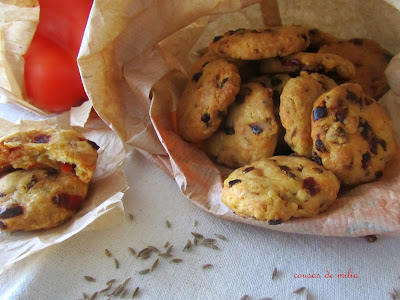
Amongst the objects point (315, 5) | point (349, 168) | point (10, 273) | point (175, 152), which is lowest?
point (10, 273)

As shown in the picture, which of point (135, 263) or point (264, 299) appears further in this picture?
point (135, 263)

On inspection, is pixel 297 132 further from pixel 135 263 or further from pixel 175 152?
pixel 135 263

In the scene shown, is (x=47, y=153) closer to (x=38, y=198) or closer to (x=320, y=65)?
(x=38, y=198)

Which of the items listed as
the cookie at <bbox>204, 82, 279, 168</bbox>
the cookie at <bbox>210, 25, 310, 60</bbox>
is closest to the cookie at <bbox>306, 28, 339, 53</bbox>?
the cookie at <bbox>210, 25, 310, 60</bbox>

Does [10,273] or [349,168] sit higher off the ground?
[349,168]

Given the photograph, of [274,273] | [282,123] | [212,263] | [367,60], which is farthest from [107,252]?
[367,60]

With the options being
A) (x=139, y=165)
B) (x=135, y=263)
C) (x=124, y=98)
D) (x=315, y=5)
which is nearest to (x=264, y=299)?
(x=135, y=263)

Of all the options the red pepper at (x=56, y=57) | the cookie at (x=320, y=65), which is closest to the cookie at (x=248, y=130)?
the cookie at (x=320, y=65)
